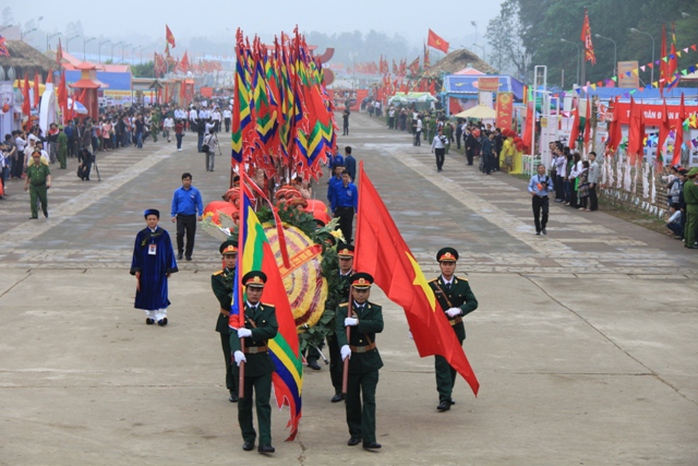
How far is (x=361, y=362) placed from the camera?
9.77 metres

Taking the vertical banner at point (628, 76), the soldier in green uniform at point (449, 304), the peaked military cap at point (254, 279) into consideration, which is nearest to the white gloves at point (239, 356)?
the peaked military cap at point (254, 279)

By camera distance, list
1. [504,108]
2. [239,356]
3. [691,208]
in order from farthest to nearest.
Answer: [504,108] < [691,208] < [239,356]

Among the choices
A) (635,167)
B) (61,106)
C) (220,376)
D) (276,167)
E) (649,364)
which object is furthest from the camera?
(61,106)

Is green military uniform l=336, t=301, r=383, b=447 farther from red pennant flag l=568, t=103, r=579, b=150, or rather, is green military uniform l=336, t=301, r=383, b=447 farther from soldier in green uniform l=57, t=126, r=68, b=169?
soldier in green uniform l=57, t=126, r=68, b=169

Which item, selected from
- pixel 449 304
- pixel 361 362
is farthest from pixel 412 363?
pixel 361 362

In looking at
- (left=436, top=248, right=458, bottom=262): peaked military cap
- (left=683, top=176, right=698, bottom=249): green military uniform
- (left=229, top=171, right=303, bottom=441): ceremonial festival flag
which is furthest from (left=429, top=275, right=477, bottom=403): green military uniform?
(left=683, top=176, right=698, bottom=249): green military uniform

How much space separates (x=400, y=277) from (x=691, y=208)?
12.9 meters

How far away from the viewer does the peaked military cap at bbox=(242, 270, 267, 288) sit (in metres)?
9.58

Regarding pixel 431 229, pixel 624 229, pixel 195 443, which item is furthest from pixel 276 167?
pixel 195 443

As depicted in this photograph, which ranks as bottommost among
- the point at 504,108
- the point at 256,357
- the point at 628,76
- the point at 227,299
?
the point at 256,357

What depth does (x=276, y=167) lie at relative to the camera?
22859mm

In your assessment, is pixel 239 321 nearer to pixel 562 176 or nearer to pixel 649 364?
pixel 649 364

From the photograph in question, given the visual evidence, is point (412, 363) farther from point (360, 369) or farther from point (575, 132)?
point (575, 132)

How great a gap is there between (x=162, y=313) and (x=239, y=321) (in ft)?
17.6
